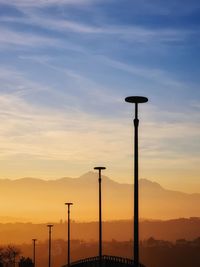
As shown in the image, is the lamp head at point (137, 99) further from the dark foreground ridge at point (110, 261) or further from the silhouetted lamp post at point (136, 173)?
the dark foreground ridge at point (110, 261)

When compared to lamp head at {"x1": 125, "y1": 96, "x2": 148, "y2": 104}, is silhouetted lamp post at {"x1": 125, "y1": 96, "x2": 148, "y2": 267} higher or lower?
lower

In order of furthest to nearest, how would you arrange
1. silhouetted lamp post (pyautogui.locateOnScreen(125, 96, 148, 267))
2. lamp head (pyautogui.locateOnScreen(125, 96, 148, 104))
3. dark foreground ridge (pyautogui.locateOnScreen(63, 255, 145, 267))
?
1. dark foreground ridge (pyautogui.locateOnScreen(63, 255, 145, 267))
2. lamp head (pyautogui.locateOnScreen(125, 96, 148, 104))
3. silhouetted lamp post (pyautogui.locateOnScreen(125, 96, 148, 267))

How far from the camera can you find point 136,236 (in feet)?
86.2

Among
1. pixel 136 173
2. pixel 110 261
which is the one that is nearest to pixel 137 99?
pixel 136 173

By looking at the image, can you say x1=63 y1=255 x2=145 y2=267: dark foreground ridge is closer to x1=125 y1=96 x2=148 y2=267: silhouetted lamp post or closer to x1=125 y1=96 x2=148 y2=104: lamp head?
x1=125 y1=96 x2=148 y2=267: silhouetted lamp post

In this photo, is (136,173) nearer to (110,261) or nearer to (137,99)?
(137,99)

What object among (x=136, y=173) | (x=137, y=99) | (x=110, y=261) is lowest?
(x=110, y=261)

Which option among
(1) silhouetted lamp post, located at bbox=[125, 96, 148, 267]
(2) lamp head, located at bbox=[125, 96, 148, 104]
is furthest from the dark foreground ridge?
(2) lamp head, located at bbox=[125, 96, 148, 104]

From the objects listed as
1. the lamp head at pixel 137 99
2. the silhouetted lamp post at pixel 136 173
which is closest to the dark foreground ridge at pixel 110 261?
the silhouetted lamp post at pixel 136 173

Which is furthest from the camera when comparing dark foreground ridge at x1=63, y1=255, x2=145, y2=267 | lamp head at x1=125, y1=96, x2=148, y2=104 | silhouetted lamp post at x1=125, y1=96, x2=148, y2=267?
dark foreground ridge at x1=63, y1=255, x2=145, y2=267

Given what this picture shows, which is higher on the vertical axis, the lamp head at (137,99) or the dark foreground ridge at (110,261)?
the lamp head at (137,99)

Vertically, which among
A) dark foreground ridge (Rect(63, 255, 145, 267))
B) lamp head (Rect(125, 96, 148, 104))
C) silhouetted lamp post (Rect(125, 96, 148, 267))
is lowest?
dark foreground ridge (Rect(63, 255, 145, 267))

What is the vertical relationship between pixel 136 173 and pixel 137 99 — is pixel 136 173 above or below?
below

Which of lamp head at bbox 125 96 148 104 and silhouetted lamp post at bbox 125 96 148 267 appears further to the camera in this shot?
lamp head at bbox 125 96 148 104
